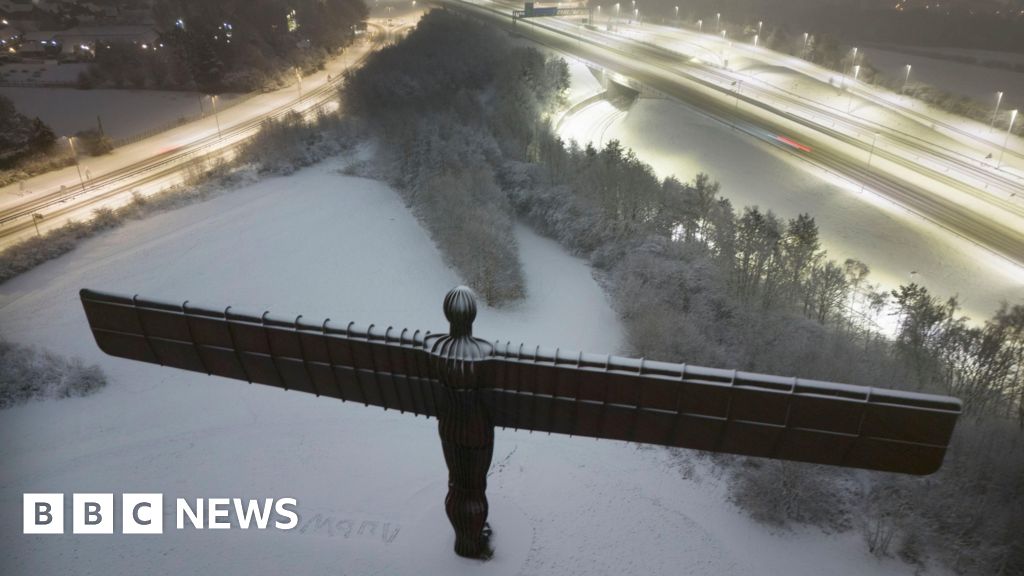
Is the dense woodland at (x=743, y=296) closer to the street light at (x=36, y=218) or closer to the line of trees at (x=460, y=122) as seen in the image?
the line of trees at (x=460, y=122)

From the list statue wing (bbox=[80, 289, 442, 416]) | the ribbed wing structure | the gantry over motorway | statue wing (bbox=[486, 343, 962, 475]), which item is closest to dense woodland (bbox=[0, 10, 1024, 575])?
the gantry over motorway

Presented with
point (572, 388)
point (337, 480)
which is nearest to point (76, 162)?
point (337, 480)

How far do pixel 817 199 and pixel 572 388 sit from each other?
49710 mm

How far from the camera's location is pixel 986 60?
97688 millimetres

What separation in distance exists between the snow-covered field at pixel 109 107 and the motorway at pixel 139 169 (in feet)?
16.0

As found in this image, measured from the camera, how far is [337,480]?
23.6m

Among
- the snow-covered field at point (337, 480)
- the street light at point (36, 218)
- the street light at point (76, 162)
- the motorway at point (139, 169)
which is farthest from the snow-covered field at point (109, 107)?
the snow-covered field at point (337, 480)

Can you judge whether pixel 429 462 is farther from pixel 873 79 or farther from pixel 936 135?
pixel 873 79

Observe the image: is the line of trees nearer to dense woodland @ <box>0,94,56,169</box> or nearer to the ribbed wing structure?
the ribbed wing structure

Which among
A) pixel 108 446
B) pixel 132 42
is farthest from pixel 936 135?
pixel 132 42

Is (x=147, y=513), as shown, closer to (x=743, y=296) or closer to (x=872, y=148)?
(x=743, y=296)

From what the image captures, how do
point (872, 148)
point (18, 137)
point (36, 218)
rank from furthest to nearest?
point (18, 137), point (872, 148), point (36, 218)

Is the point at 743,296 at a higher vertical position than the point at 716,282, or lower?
lower

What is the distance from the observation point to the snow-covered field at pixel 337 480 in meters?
20.4
